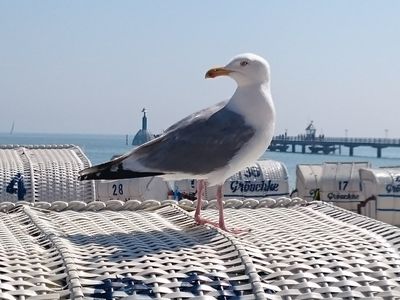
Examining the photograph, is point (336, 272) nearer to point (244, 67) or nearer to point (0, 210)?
point (244, 67)

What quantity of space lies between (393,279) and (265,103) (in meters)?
1.03

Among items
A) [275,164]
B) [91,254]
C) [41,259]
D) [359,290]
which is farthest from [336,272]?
[275,164]

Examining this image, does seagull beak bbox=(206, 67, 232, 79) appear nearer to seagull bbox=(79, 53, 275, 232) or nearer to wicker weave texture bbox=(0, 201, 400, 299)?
seagull bbox=(79, 53, 275, 232)

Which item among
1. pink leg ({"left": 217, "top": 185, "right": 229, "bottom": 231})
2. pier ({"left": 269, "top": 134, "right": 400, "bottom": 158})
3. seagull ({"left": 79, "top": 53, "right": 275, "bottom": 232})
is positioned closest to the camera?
pink leg ({"left": 217, "top": 185, "right": 229, "bottom": 231})

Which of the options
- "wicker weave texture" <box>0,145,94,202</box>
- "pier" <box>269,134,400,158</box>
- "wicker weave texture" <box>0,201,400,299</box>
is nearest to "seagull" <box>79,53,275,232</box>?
"wicker weave texture" <box>0,201,400,299</box>

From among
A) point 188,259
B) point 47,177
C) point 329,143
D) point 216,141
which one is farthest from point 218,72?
point 329,143

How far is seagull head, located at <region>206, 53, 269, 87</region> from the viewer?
3.15 m

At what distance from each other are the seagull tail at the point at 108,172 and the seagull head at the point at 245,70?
0.58m

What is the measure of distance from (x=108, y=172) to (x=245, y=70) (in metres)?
0.75

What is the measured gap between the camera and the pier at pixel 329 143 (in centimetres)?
5316

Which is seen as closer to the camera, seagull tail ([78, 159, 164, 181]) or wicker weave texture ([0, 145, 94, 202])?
seagull tail ([78, 159, 164, 181])

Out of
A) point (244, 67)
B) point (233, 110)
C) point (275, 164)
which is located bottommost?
point (275, 164)

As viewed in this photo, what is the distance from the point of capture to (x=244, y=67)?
3.16 meters

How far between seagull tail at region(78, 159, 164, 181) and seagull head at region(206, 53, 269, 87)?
581mm
